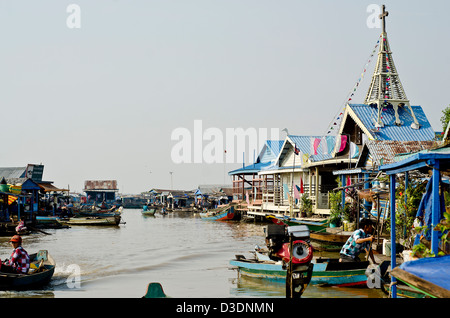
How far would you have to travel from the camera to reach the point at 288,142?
36094 millimetres

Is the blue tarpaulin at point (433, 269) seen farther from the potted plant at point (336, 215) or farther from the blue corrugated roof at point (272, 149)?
the blue corrugated roof at point (272, 149)

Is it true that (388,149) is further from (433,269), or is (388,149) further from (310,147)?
(433,269)

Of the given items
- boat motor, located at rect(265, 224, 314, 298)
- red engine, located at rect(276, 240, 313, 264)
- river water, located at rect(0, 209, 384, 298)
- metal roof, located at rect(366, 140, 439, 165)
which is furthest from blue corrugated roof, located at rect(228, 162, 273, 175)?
red engine, located at rect(276, 240, 313, 264)

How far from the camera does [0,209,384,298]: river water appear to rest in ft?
→ 45.0

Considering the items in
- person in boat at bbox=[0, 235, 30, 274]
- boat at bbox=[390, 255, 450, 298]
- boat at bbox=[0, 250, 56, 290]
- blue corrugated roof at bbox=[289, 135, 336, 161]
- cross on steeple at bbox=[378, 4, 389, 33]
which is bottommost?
boat at bbox=[0, 250, 56, 290]

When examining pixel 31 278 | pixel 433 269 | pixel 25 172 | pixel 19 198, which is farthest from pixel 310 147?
pixel 25 172

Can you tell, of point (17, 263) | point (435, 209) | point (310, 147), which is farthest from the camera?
point (310, 147)

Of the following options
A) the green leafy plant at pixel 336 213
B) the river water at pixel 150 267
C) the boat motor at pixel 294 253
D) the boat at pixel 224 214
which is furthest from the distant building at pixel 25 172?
the boat motor at pixel 294 253

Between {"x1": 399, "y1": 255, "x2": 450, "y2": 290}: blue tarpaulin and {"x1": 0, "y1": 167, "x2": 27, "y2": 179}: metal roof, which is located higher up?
{"x1": 0, "y1": 167, "x2": 27, "y2": 179}: metal roof

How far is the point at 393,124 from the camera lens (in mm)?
26219

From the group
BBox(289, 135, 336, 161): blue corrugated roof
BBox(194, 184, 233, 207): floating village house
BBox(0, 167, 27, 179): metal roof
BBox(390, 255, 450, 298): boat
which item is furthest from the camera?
BBox(194, 184, 233, 207): floating village house

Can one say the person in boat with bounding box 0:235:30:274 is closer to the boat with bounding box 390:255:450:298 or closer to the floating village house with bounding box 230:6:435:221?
the boat with bounding box 390:255:450:298

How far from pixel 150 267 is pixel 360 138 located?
1359 centimetres
